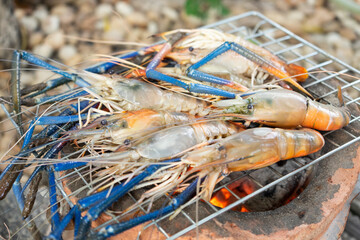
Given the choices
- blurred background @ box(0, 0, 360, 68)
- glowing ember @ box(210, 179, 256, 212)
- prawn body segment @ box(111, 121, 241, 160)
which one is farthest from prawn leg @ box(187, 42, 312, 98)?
blurred background @ box(0, 0, 360, 68)

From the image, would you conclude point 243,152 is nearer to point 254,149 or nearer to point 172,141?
point 254,149

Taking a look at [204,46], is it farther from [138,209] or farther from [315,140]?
[138,209]

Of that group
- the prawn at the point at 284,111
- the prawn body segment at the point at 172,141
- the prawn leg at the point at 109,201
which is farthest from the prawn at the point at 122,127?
the prawn at the point at 284,111

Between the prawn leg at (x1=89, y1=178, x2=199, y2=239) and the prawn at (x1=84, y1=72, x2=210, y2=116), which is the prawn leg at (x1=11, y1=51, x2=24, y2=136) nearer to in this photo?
the prawn at (x1=84, y1=72, x2=210, y2=116)

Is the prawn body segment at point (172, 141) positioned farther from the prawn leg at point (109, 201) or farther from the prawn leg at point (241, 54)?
the prawn leg at point (241, 54)

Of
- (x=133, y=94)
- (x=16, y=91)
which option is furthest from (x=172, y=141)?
(x=16, y=91)

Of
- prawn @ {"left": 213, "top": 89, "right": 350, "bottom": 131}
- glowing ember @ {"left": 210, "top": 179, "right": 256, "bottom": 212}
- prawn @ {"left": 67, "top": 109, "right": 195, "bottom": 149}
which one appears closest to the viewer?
prawn @ {"left": 67, "top": 109, "right": 195, "bottom": 149}
